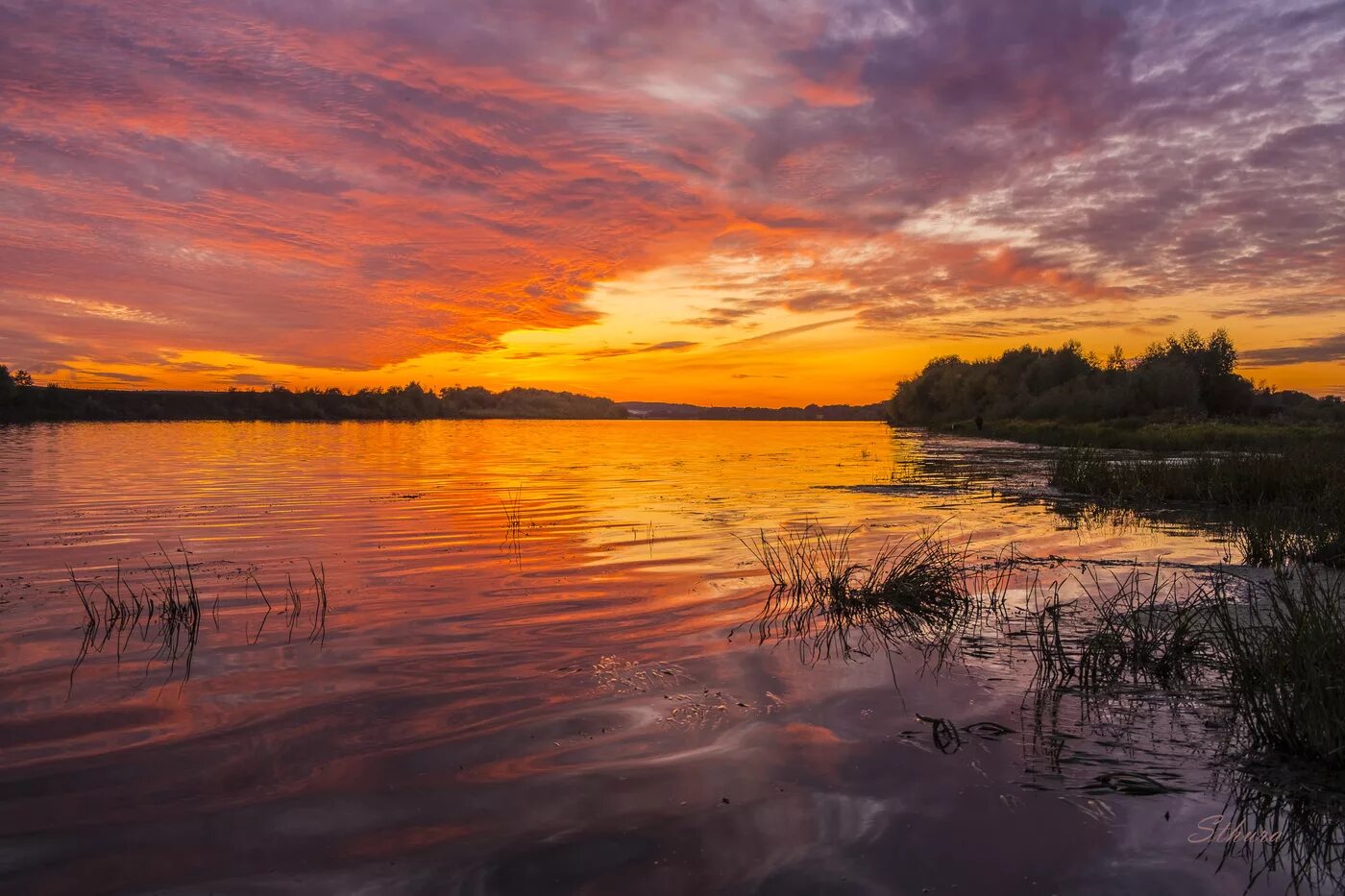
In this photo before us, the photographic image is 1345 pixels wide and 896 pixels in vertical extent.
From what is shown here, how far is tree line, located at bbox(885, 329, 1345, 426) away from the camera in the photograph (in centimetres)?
8775

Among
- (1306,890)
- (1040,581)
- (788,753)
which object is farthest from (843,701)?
(1040,581)

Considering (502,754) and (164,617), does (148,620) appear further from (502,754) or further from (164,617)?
(502,754)

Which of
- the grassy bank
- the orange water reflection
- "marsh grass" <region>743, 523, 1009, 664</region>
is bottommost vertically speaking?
the orange water reflection

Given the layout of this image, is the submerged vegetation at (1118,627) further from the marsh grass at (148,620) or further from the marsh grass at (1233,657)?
the marsh grass at (148,620)

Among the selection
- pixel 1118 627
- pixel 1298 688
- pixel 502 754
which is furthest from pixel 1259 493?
pixel 502 754

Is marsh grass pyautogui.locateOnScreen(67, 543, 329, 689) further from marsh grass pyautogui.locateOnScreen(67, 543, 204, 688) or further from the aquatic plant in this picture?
the aquatic plant

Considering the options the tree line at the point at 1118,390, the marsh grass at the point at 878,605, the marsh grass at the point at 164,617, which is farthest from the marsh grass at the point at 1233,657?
the tree line at the point at 1118,390

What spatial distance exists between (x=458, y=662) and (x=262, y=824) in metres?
3.53

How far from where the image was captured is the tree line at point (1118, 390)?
288 ft

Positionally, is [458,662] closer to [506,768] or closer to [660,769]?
[506,768]

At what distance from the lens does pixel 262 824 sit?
17.4 ft

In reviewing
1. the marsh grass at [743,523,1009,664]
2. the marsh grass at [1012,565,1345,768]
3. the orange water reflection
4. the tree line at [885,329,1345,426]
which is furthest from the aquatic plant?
the tree line at [885,329,1345,426]

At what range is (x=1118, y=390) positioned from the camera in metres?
92.4

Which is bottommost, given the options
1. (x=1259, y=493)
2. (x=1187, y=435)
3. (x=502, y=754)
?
(x=502, y=754)
